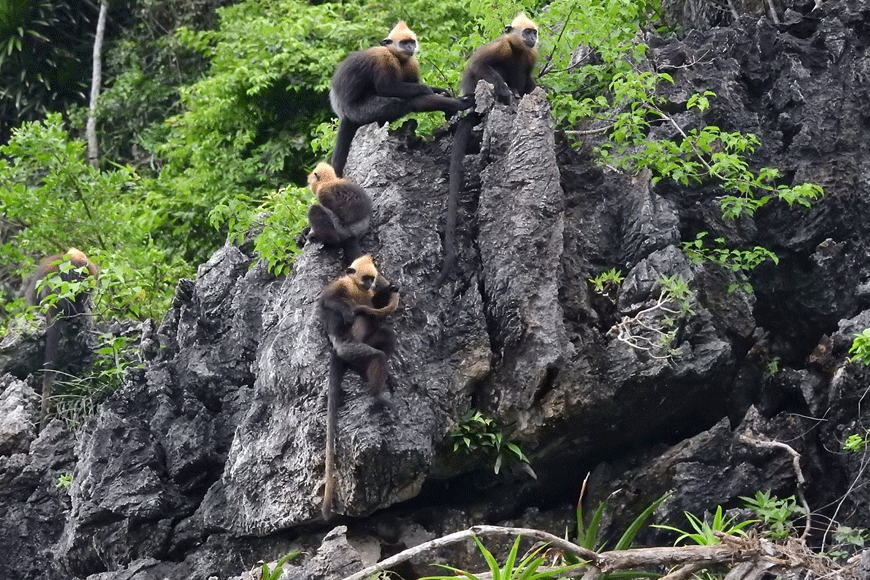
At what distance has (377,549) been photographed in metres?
5.95

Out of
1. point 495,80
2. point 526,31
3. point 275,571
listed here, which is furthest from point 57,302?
point 275,571

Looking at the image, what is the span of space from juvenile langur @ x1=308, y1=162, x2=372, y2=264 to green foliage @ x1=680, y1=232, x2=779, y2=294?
5.98ft

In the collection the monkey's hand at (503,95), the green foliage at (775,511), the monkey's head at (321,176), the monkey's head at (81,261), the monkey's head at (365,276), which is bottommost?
the green foliage at (775,511)

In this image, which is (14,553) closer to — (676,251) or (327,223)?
(327,223)

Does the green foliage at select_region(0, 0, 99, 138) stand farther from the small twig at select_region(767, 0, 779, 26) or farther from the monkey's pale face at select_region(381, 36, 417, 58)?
the small twig at select_region(767, 0, 779, 26)

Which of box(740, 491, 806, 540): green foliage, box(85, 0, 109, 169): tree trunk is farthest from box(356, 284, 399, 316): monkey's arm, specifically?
box(85, 0, 109, 169): tree trunk

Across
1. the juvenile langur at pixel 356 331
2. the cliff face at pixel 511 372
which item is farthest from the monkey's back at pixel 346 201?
the juvenile langur at pixel 356 331

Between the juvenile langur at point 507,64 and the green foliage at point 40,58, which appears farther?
the green foliage at point 40,58

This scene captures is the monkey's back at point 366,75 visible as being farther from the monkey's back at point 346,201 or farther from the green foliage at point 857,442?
the green foliage at point 857,442

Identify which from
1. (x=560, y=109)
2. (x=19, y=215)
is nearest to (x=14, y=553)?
(x=19, y=215)

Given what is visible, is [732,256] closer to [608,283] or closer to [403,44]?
[608,283]

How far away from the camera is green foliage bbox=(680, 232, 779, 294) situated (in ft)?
21.8

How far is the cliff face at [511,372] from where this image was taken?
604 cm

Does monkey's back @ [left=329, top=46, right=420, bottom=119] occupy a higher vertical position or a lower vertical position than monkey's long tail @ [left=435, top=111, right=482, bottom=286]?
higher
